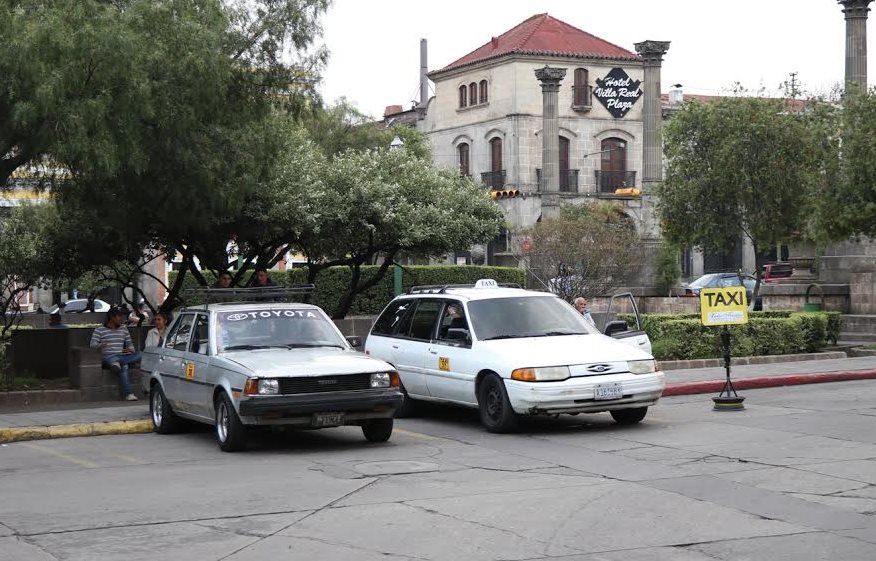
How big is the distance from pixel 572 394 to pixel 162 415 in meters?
5.14

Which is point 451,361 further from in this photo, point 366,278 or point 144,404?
point 366,278

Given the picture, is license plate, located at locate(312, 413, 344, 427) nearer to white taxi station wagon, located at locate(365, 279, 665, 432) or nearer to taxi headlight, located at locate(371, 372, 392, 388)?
taxi headlight, located at locate(371, 372, 392, 388)

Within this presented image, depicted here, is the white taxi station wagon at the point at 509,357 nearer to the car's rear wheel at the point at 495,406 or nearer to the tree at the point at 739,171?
the car's rear wheel at the point at 495,406

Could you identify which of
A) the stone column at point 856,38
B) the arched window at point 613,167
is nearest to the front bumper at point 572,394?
the stone column at point 856,38

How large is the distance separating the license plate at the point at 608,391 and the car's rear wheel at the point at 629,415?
0.77 m

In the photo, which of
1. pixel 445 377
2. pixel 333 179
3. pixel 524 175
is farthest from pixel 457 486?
pixel 524 175

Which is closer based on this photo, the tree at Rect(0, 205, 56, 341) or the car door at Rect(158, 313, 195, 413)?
the car door at Rect(158, 313, 195, 413)

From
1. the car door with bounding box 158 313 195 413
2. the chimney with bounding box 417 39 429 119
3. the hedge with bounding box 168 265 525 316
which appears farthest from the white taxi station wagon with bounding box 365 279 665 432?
the chimney with bounding box 417 39 429 119

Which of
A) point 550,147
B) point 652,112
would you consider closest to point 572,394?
point 652,112

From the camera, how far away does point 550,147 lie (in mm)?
63000

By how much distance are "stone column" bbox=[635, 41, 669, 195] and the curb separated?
33.1 meters

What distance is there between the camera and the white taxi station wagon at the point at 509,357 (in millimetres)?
13875

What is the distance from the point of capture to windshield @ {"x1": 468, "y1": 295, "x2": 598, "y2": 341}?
15047 millimetres

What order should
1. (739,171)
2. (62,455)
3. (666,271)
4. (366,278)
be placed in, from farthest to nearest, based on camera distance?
(666,271) < (366,278) < (739,171) < (62,455)
